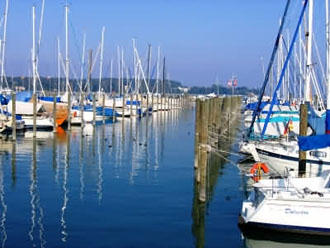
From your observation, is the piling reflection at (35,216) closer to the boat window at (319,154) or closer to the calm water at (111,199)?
the calm water at (111,199)

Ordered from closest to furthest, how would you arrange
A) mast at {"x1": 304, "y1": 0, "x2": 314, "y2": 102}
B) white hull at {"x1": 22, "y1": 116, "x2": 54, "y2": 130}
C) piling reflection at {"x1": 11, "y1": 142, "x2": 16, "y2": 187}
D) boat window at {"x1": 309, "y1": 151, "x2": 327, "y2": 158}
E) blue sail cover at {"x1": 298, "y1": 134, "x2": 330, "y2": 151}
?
blue sail cover at {"x1": 298, "y1": 134, "x2": 330, "y2": 151}, boat window at {"x1": 309, "y1": 151, "x2": 327, "y2": 158}, piling reflection at {"x1": 11, "y1": 142, "x2": 16, "y2": 187}, mast at {"x1": 304, "y1": 0, "x2": 314, "y2": 102}, white hull at {"x1": 22, "y1": 116, "x2": 54, "y2": 130}

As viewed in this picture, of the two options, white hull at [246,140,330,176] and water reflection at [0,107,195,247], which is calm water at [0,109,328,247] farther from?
white hull at [246,140,330,176]

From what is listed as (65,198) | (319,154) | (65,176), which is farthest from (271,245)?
(65,176)

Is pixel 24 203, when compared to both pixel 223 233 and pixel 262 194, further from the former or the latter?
pixel 262 194

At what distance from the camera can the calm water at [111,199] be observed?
17516 mm

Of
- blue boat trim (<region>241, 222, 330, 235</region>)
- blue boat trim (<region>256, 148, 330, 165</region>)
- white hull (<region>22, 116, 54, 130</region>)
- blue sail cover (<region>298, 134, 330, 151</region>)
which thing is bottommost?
blue boat trim (<region>241, 222, 330, 235</region>)

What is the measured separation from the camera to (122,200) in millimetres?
22938

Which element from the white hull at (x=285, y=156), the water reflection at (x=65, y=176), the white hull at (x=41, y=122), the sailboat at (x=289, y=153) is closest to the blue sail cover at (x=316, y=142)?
the white hull at (x=285, y=156)

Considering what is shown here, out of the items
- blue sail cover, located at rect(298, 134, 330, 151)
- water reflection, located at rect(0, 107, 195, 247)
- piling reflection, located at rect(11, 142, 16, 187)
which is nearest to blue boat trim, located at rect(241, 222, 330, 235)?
blue sail cover, located at rect(298, 134, 330, 151)

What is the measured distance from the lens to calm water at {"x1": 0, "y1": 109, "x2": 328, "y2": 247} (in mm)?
17516

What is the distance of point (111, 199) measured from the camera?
75.6ft

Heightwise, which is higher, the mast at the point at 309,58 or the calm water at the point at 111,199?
the mast at the point at 309,58

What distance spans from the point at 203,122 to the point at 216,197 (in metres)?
3.53

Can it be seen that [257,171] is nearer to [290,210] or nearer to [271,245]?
[290,210]
